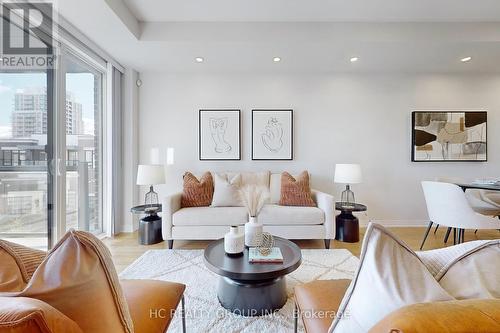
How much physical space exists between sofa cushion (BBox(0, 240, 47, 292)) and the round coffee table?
0.98m

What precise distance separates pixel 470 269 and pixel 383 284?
31 cm

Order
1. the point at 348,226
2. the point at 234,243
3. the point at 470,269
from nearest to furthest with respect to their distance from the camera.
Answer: the point at 470,269 → the point at 234,243 → the point at 348,226

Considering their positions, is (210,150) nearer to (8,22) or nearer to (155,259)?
(155,259)

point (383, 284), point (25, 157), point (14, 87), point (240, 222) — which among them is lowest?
point (240, 222)

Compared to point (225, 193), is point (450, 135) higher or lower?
higher

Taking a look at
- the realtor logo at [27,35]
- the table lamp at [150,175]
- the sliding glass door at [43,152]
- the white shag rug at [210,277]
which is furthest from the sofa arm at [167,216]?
the realtor logo at [27,35]

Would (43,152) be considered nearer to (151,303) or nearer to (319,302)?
(151,303)

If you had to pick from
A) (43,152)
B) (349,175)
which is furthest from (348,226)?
(43,152)

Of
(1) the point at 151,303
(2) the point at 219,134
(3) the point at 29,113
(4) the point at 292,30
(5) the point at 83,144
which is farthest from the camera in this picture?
(2) the point at 219,134

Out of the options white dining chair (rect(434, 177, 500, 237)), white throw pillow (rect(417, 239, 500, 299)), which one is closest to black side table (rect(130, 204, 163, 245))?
white throw pillow (rect(417, 239, 500, 299))

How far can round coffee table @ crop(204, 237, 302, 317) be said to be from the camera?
61.3 inches

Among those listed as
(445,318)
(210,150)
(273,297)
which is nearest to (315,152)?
(210,150)

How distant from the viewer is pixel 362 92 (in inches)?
149

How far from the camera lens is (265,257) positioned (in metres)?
1.73
